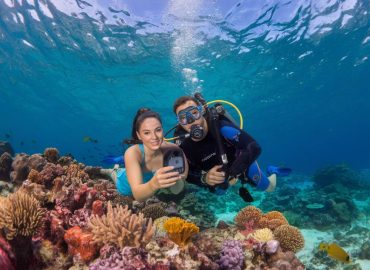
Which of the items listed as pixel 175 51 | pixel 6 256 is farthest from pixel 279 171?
pixel 175 51

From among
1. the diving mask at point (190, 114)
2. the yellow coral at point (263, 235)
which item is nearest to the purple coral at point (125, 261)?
the yellow coral at point (263, 235)

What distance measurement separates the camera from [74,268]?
3301 mm

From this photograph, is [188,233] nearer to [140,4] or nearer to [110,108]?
[140,4]

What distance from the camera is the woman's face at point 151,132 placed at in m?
4.70

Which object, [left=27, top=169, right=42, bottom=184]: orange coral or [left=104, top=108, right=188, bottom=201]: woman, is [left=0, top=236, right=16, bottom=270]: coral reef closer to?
[left=104, top=108, right=188, bottom=201]: woman

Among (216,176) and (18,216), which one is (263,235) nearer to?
(216,176)

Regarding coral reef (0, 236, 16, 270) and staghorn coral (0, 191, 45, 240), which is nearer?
coral reef (0, 236, 16, 270)

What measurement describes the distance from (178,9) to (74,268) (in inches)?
639

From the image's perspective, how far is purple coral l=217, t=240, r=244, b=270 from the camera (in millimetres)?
3873

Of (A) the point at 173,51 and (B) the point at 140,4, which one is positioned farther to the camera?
(A) the point at 173,51

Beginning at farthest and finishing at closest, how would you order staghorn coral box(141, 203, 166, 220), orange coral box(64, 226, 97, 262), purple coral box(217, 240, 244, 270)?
staghorn coral box(141, 203, 166, 220)
purple coral box(217, 240, 244, 270)
orange coral box(64, 226, 97, 262)

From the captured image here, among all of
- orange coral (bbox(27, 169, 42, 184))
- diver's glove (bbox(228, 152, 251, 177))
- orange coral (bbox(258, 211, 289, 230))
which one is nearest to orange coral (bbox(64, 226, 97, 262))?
diver's glove (bbox(228, 152, 251, 177))

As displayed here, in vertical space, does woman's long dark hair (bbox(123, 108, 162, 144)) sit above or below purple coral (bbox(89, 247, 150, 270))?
above

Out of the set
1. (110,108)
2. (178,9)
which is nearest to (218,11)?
(178,9)
